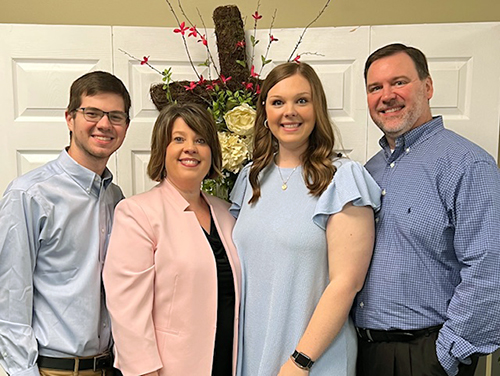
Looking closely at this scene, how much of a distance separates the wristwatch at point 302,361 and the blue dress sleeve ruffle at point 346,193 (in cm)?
38

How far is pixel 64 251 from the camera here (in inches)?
55.7

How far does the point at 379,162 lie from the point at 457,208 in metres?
0.36

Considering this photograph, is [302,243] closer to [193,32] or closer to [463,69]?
[193,32]

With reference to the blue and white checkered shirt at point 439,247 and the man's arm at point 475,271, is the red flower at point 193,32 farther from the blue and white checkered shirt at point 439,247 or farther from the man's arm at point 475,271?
the man's arm at point 475,271

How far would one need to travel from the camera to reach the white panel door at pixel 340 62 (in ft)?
6.66

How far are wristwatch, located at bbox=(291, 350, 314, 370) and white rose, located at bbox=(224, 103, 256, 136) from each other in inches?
32.4

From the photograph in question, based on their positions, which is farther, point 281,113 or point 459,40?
point 459,40

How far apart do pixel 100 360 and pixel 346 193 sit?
3.11 feet

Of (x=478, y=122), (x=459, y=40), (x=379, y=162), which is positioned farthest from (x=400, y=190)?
(x=459, y=40)

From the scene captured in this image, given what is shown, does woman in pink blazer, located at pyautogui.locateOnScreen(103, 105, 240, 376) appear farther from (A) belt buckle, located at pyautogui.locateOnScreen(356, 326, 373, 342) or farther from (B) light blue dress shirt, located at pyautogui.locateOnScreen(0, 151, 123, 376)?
(A) belt buckle, located at pyautogui.locateOnScreen(356, 326, 373, 342)

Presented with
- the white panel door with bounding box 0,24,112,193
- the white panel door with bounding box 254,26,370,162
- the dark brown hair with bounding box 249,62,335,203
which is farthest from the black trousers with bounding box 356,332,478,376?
the white panel door with bounding box 0,24,112,193

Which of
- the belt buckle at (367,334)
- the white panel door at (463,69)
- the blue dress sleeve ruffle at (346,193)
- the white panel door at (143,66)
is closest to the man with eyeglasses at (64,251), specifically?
the white panel door at (143,66)

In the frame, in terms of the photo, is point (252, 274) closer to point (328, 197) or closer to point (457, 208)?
point (328, 197)

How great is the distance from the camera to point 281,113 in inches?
57.8
